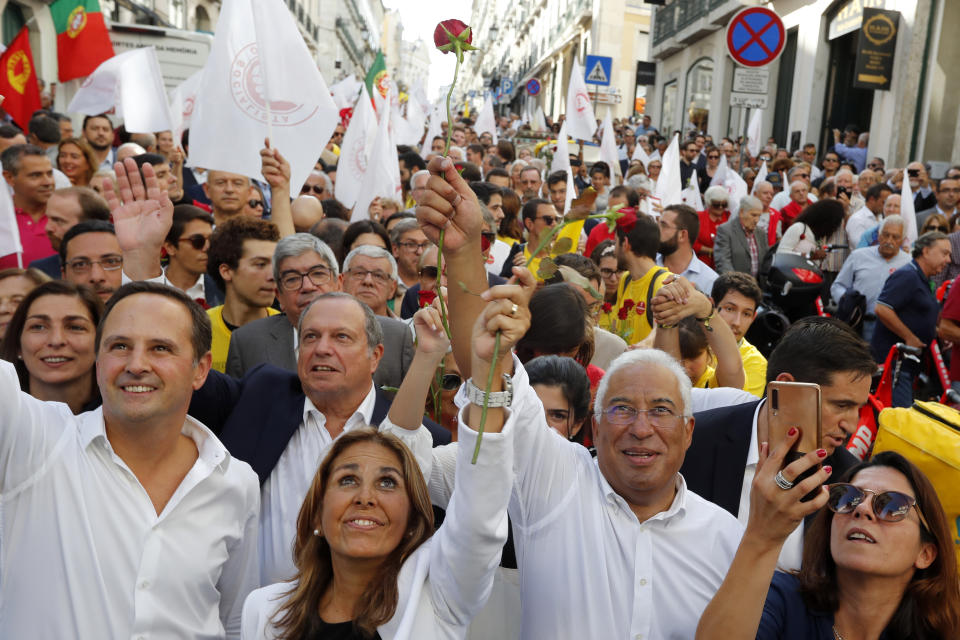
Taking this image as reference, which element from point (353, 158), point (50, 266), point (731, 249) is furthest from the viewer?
point (731, 249)

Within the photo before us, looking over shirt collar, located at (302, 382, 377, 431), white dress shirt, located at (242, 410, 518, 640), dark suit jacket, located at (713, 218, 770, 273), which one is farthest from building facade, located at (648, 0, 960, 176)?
white dress shirt, located at (242, 410, 518, 640)

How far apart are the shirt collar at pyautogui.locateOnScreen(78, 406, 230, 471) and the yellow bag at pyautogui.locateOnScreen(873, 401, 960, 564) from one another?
7.40ft

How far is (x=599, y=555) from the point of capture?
7.80ft

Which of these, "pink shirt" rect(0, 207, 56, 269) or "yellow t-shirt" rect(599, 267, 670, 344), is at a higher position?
"pink shirt" rect(0, 207, 56, 269)

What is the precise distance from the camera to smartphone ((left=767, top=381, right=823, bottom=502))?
6.24 ft

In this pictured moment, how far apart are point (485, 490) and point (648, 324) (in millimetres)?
3278

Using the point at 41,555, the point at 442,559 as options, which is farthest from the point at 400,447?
the point at 41,555

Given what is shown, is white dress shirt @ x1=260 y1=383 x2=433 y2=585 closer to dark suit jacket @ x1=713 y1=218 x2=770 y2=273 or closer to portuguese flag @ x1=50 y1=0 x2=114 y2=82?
dark suit jacket @ x1=713 y1=218 x2=770 y2=273

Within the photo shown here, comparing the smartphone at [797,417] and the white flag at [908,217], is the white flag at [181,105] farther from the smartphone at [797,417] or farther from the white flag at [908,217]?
the smartphone at [797,417]

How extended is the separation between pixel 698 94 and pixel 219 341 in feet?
86.5

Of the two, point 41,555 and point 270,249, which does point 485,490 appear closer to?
point 41,555

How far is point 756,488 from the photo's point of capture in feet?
6.44

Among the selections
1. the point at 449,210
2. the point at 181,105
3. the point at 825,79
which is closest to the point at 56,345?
the point at 449,210

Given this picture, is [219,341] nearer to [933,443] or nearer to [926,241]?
[933,443]
